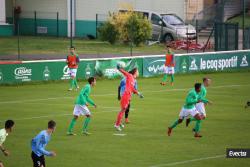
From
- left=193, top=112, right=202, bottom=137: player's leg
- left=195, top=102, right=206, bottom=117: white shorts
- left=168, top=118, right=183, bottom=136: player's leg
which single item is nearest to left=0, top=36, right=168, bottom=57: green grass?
left=168, top=118, right=183, bottom=136: player's leg

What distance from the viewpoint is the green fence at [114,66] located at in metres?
39.4

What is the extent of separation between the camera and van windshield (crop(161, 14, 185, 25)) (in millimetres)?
57625

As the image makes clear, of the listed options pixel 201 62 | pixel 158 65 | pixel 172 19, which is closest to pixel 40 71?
pixel 158 65

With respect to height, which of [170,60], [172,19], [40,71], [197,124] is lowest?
[197,124]

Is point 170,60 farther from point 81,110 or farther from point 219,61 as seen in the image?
point 81,110

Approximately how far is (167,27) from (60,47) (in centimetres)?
864

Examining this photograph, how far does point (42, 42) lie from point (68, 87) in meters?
18.0

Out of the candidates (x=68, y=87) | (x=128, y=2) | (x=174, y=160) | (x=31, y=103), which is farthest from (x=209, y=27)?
(x=174, y=160)

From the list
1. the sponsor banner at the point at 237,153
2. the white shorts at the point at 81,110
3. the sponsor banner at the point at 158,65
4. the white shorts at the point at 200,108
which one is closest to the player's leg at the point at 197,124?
the white shorts at the point at 200,108

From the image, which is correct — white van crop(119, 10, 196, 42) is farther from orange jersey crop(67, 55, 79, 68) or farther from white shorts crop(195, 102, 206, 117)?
white shorts crop(195, 102, 206, 117)

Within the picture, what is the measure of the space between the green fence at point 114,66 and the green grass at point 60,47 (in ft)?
17.5

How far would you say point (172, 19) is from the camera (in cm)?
5800

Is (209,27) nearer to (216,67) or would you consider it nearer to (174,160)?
(216,67)

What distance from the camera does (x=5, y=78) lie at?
38.8 m
